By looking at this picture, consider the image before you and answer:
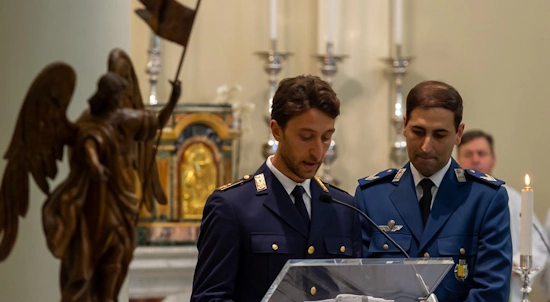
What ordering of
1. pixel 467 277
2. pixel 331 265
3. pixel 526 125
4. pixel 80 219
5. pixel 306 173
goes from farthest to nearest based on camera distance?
pixel 526 125, pixel 467 277, pixel 306 173, pixel 331 265, pixel 80 219

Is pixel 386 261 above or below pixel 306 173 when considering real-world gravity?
below

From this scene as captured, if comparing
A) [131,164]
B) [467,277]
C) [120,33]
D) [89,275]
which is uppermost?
[120,33]

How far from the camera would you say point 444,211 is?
321cm

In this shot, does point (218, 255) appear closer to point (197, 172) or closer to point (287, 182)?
point (287, 182)

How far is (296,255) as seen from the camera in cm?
294

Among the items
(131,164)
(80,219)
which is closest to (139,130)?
(131,164)

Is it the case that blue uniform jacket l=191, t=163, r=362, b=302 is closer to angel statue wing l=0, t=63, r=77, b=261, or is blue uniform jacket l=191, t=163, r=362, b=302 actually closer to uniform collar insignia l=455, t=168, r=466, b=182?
uniform collar insignia l=455, t=168, r=466, b=182

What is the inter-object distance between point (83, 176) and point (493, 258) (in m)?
1.46

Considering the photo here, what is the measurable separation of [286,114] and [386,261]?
1.81ft

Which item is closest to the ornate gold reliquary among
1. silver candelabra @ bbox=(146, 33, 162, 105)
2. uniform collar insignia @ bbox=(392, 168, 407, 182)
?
silver candelabra @ bbox=(146, 33, 162, 105)

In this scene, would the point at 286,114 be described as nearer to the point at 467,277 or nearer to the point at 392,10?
the point at 467,277

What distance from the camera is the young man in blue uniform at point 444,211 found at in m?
3.09

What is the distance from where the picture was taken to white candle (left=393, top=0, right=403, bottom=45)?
6.73 metres

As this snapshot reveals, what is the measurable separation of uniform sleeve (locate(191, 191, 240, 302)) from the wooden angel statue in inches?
25.2
